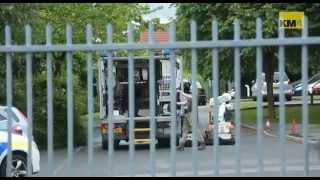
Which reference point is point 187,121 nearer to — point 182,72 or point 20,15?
point 182,72

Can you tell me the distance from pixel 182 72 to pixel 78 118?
509 cm

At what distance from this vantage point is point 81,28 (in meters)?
28.1

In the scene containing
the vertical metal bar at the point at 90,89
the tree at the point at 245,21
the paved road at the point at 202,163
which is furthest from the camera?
the tree at the point at 245,21

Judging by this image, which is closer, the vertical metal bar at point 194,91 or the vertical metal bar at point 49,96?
the vertical metal bar at point 194,91

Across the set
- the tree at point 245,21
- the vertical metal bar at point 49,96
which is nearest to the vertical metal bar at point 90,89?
the vertical metal bar at point 49,96

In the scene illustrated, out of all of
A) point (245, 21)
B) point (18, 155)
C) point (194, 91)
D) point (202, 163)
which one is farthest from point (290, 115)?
point (194, 91)

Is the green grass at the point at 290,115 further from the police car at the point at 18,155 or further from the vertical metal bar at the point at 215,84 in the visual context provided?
the vertical metal bar at the point at 215,84

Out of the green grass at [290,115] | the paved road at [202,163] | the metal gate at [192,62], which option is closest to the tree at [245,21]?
the green grass at [290,115]

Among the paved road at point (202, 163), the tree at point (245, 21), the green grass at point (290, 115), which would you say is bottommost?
the green grass at point (290, 115)

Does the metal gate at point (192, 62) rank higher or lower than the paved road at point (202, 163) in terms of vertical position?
higher

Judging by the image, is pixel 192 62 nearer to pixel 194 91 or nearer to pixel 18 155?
pixel 194 91

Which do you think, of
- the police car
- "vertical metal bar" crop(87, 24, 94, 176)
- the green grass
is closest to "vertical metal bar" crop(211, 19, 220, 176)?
"vertical metal bar" crop(87, 24, 94, 176)

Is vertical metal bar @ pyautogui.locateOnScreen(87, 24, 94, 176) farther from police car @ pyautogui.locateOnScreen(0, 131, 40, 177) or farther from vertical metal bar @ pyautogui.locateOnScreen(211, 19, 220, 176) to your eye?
police car @ pyautogui.locateOnScreen(0, 131, 40, 177)

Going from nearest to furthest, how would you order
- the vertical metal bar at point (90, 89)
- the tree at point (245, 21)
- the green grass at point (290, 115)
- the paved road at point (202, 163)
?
the vertical metal bar at point (90, 89), the paved road at point (202, 163), the tree at point (245, 21), the green grass at point (290, 115)
